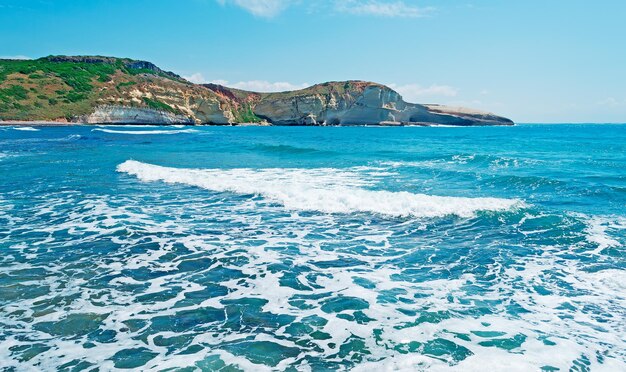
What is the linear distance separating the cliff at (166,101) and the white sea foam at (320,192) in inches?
2426

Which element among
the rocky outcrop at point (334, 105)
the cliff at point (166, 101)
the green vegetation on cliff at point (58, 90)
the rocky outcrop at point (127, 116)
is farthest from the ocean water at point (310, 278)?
the rocky outcrop at point (334, 105)

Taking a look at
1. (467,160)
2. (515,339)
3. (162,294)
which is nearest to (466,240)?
(515,339)

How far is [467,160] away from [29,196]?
2443cm

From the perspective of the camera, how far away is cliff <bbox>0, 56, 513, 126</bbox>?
73375 millimetres

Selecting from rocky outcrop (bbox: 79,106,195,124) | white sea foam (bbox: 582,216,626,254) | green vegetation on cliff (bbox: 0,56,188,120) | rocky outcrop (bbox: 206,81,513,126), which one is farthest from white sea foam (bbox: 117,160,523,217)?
rocky outcrop (bbox: 206,81,513,126)

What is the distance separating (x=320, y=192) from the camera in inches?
587

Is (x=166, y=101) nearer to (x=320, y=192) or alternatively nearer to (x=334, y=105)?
(x=334, y=105)

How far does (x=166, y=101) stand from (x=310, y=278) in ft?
273

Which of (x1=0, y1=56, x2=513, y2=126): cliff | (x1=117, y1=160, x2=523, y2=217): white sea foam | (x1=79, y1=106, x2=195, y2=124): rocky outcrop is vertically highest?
(x1=0, y1=56, x2=513, y2=126): cliff

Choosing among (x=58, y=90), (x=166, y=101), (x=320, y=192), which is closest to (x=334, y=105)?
(x=166, y=101)

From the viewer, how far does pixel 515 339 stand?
5.24 meters

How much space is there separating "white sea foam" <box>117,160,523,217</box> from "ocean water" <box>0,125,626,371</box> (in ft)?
0.39

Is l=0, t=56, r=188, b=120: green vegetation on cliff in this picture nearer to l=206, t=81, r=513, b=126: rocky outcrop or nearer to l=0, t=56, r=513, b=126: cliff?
l=0, t=56, r=513, b=126: cliff

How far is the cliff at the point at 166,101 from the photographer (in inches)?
2889
